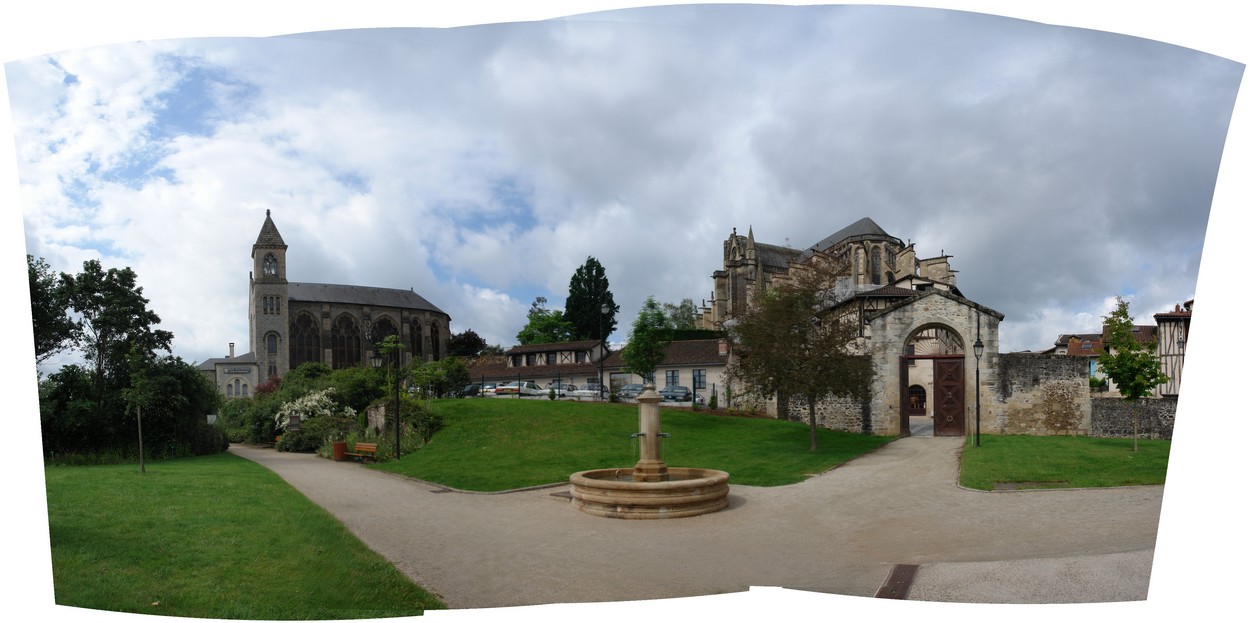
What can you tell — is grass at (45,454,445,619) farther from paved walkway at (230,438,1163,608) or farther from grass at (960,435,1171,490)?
grass at (960,435,1171,490)

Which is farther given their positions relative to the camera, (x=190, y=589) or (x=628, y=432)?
(x=628, y=432)

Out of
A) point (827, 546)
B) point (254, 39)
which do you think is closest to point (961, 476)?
point (827, 546)

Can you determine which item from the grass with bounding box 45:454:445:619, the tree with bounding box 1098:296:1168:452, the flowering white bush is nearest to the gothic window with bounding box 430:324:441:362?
the flowering white bush

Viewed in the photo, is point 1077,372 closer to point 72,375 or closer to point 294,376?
point 72,375

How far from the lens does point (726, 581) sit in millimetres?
6801

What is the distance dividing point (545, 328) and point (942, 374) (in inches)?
548

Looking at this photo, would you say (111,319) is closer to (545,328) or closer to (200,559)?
(200,559)

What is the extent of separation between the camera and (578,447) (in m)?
12.2

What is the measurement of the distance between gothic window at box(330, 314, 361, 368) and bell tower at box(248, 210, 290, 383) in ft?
8.75

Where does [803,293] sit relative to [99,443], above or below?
above

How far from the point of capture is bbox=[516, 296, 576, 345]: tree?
10703 mm

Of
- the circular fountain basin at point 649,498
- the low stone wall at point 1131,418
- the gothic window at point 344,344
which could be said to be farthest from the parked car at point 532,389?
the gothic window at point 344,344

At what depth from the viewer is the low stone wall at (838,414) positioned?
20672 millimetres

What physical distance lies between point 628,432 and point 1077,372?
39.3 feet
